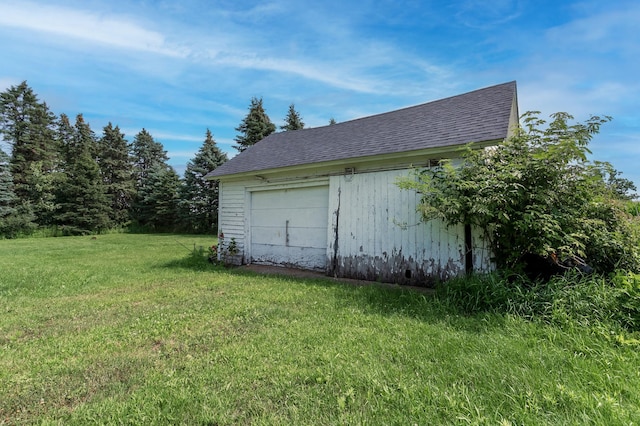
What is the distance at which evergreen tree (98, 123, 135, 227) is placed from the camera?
2647cm

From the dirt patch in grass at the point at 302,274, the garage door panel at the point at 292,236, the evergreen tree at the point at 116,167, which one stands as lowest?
the dirt patch in grass at the point at 302,274

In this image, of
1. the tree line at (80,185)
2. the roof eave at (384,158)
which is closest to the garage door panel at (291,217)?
the roof eave at (384,158)

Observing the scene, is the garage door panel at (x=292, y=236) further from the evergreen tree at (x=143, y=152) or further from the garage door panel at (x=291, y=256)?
the evergreen tree at (x=143, y=152)

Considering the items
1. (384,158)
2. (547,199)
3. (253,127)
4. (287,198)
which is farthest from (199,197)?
(547,199)

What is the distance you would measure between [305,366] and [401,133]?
17.5 ft

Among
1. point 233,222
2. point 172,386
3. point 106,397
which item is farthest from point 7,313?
point 233,222

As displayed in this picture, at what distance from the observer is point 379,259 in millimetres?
5680

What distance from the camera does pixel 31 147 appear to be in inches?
873

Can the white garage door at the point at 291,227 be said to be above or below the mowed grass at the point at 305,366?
above

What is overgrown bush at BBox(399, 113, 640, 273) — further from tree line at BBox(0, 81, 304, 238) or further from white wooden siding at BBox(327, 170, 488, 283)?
tree line at BBox(0, 81, 304, 238)

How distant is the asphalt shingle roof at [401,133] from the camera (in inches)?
201

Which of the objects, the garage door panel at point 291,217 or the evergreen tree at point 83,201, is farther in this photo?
the evergreen tree at point 83,201

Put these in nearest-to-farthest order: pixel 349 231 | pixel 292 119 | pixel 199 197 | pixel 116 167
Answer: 1. pixel 349 231
2. pixel 199 197
3. pixel 292 119
4. pixel 116 167

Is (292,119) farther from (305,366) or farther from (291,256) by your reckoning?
(305,366)
